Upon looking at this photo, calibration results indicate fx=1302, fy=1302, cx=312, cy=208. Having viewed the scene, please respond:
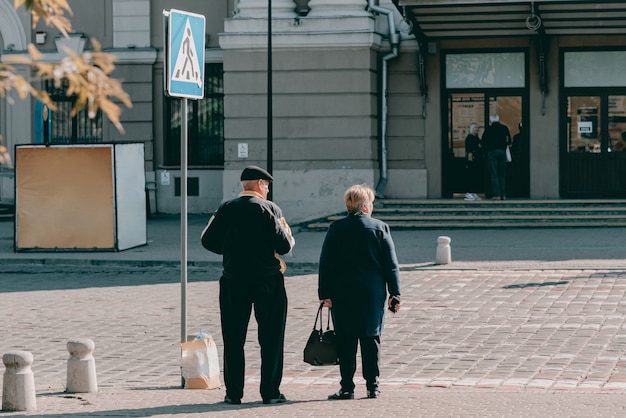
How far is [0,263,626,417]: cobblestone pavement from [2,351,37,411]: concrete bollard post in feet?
0.36

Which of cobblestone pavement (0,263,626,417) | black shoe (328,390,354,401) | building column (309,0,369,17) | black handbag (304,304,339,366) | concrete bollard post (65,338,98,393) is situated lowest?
cobblestone pavement (0,263,626,417)

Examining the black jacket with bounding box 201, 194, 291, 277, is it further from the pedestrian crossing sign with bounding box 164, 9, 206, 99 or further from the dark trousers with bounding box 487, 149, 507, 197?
the dark trousers with bounding box 487, 149, 507, 197

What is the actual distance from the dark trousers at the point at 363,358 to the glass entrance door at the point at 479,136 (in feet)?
63.7

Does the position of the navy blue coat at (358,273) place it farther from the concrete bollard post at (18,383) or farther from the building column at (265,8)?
the building column at (265,8)

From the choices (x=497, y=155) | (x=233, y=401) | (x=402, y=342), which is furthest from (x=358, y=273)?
(x=497, y=155)

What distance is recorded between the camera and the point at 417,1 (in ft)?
86.2

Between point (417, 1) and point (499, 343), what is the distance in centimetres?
1526

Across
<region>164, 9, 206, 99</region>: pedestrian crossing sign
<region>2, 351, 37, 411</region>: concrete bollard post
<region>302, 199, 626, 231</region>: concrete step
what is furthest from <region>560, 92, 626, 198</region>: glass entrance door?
<region>2, 351, 37, 411</region>: concrete bollard post

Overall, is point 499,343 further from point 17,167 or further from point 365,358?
point 17,167

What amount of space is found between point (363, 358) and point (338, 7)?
19.2 m

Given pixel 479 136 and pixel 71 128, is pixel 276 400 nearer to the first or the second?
pixel 479 136

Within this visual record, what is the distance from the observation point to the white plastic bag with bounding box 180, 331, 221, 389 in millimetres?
9502

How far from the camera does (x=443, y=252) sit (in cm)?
1920

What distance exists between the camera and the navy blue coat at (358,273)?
30.3 feet
